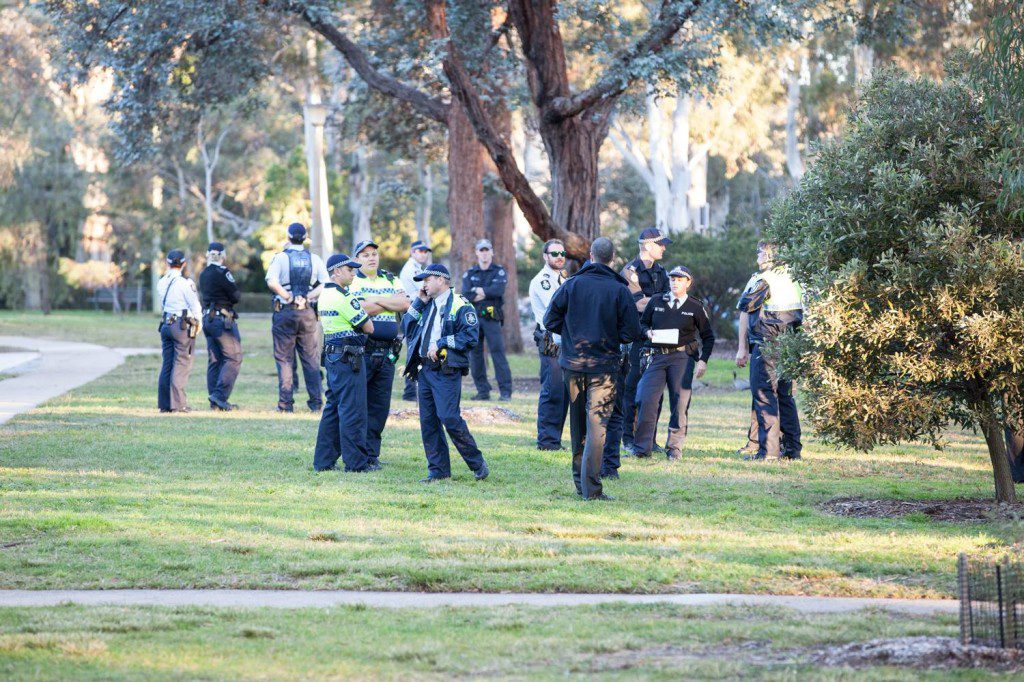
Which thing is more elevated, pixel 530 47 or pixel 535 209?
pixel 530 47

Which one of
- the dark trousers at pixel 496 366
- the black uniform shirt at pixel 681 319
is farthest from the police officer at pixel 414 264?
the black uniform shirt at pixel 681 319

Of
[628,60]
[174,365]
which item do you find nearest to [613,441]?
[174,365]

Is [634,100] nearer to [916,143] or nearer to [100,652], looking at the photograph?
[916,143]

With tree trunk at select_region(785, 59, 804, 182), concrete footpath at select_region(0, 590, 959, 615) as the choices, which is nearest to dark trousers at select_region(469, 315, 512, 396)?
concrete footpath at select_region(0, 590, 959, 615)

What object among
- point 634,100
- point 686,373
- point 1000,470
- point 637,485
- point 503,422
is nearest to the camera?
point 1000,470

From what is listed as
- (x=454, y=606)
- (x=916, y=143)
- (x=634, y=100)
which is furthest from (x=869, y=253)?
(x=634, y=100)

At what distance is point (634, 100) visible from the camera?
923 inches

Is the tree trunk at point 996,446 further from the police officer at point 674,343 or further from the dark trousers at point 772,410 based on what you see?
the police officer at point 674,343

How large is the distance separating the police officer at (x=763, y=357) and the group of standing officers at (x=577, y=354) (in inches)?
0.5

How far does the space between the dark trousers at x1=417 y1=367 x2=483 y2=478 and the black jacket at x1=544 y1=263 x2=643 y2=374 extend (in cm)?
104

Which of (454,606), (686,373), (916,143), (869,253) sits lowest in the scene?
(454,606)

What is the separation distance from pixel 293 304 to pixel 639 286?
515 centimetres

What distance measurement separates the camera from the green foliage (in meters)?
8.62

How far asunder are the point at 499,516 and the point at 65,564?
10.0 feet
